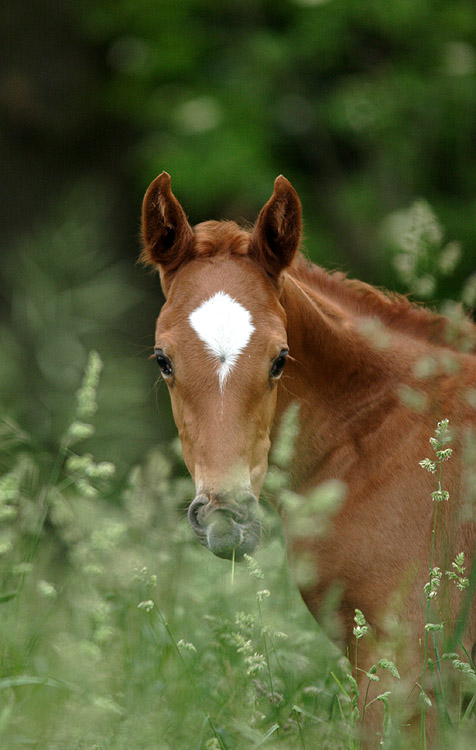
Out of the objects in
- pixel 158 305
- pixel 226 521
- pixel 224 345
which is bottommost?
pixel 158 305

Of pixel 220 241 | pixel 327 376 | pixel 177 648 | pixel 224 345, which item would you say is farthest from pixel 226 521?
pixel 220 241

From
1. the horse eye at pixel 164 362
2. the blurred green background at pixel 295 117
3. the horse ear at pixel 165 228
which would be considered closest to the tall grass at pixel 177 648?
the horse eye at pixel 164 362

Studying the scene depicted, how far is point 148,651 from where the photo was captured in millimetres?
3170

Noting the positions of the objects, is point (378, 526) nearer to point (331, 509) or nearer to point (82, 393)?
point (331, 509)

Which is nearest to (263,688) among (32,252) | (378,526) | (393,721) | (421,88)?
(393,721)

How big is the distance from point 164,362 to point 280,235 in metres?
0.68

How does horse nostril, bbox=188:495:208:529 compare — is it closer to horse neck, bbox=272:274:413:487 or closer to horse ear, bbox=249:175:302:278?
horse neck, bbox=272:274:413:487

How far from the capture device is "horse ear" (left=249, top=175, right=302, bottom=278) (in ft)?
10.4

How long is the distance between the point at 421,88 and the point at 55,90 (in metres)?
4.10

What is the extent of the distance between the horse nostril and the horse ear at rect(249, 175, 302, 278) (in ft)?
3.17

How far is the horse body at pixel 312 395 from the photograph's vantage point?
2789mm

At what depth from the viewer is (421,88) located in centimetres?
734

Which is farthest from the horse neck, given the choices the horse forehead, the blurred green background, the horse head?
the blurred green background

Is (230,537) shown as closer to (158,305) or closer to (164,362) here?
(164,362)
